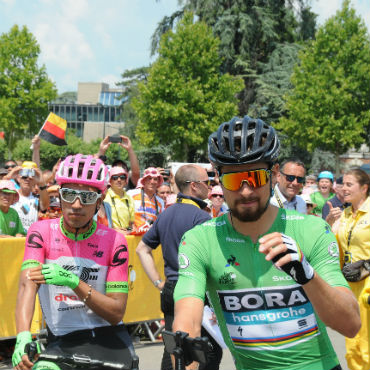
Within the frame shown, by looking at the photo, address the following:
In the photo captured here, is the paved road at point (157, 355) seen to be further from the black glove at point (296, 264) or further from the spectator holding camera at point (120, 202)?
the black glove at point (296, 264)

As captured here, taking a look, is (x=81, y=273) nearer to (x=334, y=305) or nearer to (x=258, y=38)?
(x=334, y=305)

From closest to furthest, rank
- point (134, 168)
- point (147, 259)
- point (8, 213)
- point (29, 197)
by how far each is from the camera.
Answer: point (147, 259), point (8, 213), point (29, 197), point (134, 168)

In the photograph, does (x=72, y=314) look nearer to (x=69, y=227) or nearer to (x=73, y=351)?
(x=73, y=351)

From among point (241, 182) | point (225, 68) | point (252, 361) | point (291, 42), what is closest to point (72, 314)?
point (252, 361)

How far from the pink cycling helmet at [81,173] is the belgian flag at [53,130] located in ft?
28.3

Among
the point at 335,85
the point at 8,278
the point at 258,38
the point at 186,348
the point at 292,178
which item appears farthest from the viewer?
the point at 258,38

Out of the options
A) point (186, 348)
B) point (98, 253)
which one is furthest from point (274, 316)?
point (98, 253)

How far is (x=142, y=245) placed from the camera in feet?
18.7

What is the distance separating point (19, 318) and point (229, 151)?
1.56 m

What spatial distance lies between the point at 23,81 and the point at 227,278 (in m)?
34.3

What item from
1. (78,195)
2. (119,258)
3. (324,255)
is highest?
(78,195)

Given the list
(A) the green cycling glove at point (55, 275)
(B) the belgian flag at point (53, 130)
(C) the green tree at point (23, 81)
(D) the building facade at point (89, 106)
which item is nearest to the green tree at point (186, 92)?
(C) the green tree at point (23, 81)

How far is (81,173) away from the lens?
3654mm

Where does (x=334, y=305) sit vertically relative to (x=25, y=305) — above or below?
above
